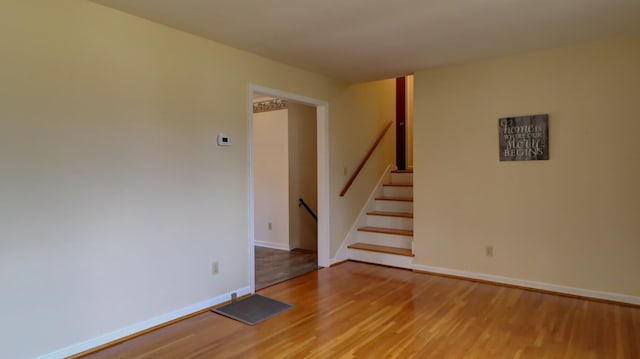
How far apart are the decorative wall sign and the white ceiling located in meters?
0.69

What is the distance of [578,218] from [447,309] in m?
1.57

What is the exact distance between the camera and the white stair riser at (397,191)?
5422 millimetres

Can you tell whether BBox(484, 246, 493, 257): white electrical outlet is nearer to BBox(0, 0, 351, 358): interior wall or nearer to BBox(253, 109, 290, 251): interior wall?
BBox(0, 0, 351, 358): interior wall

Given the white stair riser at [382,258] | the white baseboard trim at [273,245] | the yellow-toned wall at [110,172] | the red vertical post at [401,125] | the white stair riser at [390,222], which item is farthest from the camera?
the red vertical post at [401,125]

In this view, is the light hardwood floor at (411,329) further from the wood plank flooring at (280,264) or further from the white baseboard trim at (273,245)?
the white baseboard trim at (273,245)

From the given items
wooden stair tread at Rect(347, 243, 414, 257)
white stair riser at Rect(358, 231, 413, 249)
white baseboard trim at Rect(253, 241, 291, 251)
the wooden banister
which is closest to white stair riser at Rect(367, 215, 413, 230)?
white stair riser at Rect(358, 231, 413, 249)

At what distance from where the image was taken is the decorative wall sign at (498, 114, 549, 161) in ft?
12.2

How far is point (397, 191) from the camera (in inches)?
218

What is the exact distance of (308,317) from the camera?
3113 mm

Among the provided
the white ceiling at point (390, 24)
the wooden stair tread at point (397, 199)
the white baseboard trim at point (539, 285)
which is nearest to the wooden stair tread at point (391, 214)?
the wooden stair tread at point (397, 199)

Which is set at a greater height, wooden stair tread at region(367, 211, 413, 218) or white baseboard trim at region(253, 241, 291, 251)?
wooden stair tread at region(367, 211, 413, 218)

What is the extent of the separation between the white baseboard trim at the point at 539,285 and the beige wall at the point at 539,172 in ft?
0.17

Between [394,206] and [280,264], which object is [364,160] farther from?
[280,264]

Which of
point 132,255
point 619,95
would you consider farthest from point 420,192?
point 132,255
